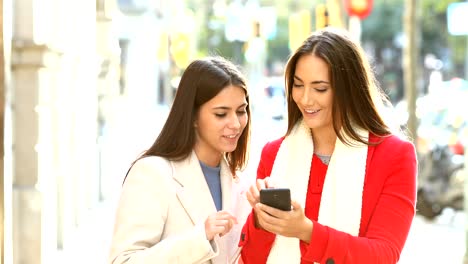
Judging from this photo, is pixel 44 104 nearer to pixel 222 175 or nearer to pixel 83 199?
pixel 83 199

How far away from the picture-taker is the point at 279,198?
10.6ft

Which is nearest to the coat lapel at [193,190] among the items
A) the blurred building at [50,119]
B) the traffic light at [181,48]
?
the blurred building at [50,119]

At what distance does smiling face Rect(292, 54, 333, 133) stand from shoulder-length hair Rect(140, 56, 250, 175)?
0.40 meters

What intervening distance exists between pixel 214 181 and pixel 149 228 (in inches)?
16.4

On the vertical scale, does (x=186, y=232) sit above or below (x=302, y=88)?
below

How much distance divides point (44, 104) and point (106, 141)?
8.24 metres

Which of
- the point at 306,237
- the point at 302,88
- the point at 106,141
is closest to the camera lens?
the point at 306,237

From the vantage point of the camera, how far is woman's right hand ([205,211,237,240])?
3555 millimetres

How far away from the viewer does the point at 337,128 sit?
3572mm

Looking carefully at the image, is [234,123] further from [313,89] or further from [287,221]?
[287,221]

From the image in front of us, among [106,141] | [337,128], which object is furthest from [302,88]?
[106,141]

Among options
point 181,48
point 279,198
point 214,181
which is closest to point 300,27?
point 181,48

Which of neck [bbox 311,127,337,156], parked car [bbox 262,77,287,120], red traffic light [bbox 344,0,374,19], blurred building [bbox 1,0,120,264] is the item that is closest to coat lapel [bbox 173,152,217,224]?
neck [bbox 311,127,337,156]

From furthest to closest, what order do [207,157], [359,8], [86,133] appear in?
[359,8], [86,133], [207,157]
